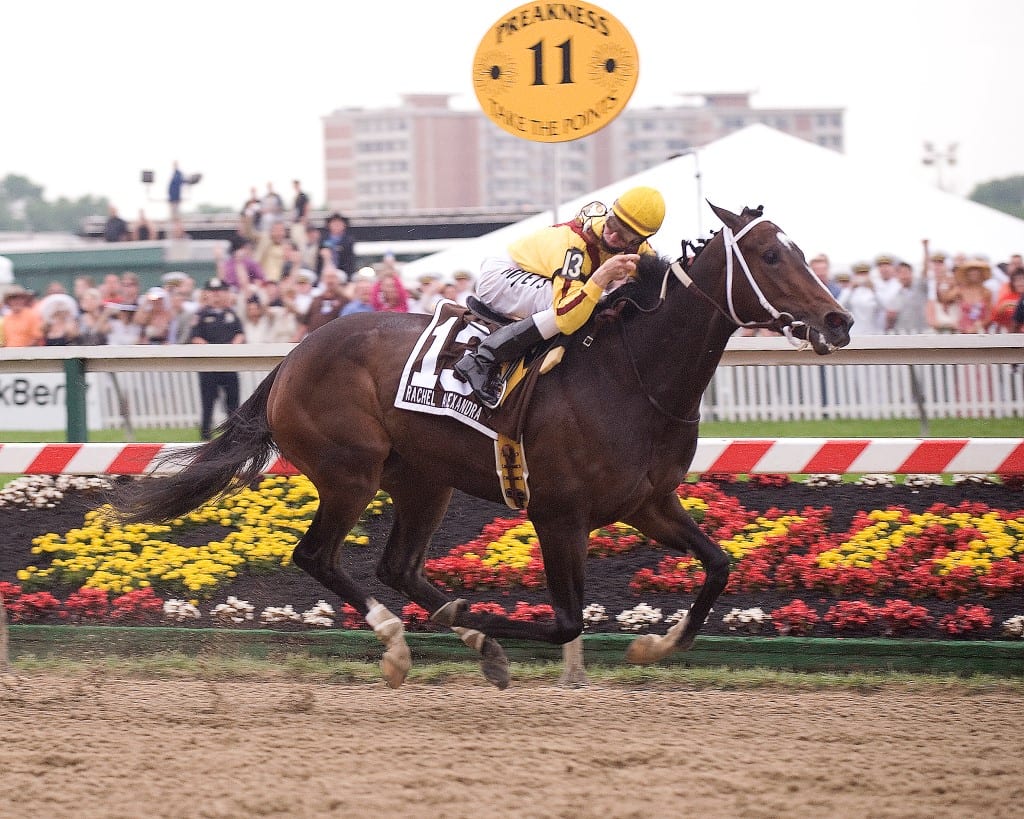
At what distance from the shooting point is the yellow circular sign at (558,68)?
8367mm

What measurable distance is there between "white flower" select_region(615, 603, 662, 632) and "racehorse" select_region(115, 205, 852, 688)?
0.60 metres

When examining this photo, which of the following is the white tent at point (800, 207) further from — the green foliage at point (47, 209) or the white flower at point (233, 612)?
the green foliage at point (47, 209)

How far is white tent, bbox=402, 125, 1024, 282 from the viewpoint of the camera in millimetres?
15750

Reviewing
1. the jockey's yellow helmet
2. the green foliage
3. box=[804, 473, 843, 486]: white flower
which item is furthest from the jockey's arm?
the green foliage

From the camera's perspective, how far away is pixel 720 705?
5.80 meters

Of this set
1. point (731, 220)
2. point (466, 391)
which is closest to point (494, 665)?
point (466, 391)

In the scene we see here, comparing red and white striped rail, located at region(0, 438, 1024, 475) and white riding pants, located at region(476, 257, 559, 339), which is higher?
white riding pants, located at region(476, 257, 559, 339)

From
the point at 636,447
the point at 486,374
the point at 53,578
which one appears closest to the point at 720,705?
the point at 636,447

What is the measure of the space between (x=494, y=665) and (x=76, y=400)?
319 cm

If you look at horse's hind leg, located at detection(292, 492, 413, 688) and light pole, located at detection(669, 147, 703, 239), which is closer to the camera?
horse's hind leg, located at detection(292, 492, 413, 688)

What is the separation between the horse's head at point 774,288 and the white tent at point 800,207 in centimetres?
939

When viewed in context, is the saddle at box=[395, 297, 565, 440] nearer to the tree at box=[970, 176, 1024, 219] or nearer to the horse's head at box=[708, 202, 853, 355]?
the horse's head at box=[708, 202, 853, 355]

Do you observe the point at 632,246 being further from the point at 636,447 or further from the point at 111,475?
the point at 111,475

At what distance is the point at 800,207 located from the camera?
1627 centimetres
